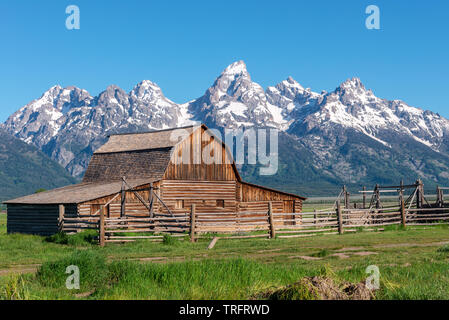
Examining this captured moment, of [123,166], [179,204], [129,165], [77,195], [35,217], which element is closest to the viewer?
[77,195]

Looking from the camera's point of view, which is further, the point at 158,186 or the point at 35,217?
the point at 158,186

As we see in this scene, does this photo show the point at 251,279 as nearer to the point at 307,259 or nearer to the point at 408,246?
the point at 307,259

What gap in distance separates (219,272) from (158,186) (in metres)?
26.4

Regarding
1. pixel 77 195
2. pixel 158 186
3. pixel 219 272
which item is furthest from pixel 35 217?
pixel 219 272

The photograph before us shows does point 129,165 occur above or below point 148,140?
below

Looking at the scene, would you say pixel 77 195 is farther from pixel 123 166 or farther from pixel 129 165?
pixel 123 166

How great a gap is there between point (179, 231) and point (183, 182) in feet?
41.6

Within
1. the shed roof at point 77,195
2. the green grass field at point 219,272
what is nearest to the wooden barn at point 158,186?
the shed roof at point 77,195

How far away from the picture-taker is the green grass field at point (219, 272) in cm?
986

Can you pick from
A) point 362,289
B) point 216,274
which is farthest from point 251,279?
point 362,289

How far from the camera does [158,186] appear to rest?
37.8m

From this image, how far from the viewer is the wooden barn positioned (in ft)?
113

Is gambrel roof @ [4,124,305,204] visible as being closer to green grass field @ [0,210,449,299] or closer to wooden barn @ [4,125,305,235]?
wooden barn @ [4,125,305,235]
